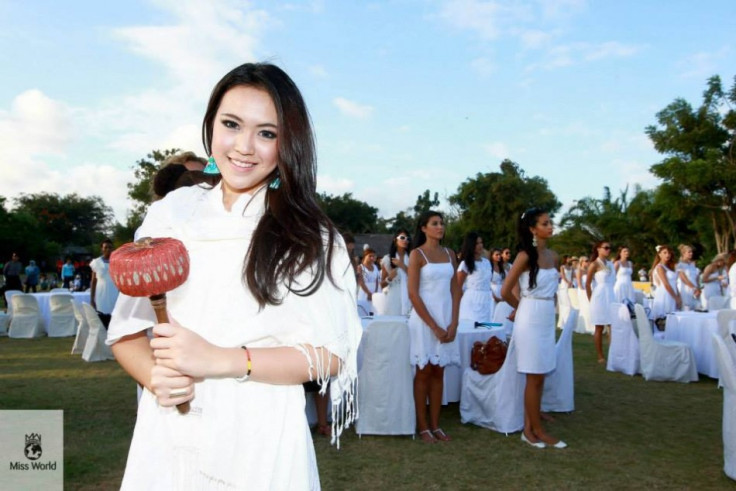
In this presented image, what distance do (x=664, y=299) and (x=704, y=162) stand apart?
973 inches

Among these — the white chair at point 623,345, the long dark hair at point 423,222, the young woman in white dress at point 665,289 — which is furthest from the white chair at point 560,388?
the young woman in white dress at point 665,289

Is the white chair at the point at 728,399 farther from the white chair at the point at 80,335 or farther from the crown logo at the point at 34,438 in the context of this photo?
the white chair at the point at 80,335

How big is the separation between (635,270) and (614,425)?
3173 cm

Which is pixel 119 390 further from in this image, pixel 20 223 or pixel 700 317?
pixel 20 223

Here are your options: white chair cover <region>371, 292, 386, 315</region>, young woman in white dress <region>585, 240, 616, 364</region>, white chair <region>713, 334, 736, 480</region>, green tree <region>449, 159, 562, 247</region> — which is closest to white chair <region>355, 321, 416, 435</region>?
white chair <region>713, 334, 736, 480</region>

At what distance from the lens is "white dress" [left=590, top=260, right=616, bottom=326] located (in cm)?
1064

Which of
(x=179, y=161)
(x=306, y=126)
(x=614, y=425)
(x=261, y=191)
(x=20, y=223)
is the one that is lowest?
(x=614, y=425)

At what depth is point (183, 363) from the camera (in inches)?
48.1

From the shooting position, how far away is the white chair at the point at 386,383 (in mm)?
5711

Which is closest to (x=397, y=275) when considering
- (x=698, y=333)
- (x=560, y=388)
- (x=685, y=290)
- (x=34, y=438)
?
(x=560, y=388)

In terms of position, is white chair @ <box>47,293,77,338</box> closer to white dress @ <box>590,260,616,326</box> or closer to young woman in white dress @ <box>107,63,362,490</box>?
white dress @ <box>590,260,616,326</box>

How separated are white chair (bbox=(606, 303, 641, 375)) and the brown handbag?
387cm

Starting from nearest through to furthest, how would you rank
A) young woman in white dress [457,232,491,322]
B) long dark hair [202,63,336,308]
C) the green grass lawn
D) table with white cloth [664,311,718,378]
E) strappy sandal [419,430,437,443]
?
long dark hair [202,63,336,308]
the green grass lawn
strappy sandal [419,430,437,443]
table with white cloth [664,311,718,378]
young woman in white dress [457,232,491,322]

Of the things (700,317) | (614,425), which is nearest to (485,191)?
(700,317)
